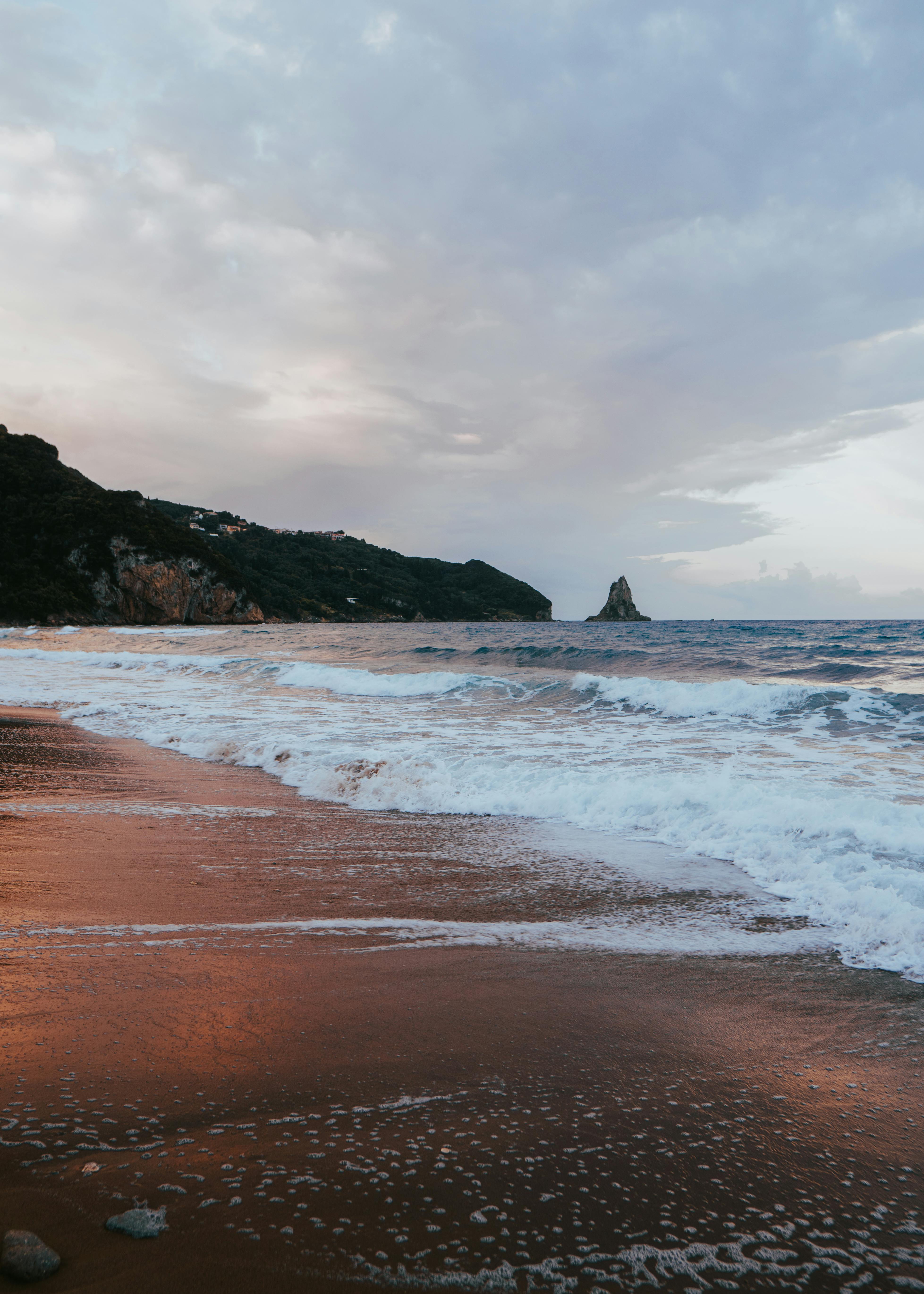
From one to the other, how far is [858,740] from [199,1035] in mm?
11485

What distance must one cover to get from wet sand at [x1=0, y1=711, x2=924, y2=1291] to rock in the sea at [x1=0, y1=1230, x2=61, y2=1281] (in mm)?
48

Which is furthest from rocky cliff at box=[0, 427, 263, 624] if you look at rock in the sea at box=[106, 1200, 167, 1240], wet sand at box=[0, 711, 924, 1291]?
rock in the sea at box=[106, 1200, 167, 1240]

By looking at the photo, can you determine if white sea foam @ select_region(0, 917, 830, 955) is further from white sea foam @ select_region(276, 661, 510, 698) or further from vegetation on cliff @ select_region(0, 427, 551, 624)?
vegetation on cliff @ select_region(0, 427, 551, 624)

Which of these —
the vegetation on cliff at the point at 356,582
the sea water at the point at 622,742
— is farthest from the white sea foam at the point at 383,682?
the vegetation on cliff at the point at 356,582

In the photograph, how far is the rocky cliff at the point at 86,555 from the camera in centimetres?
7412

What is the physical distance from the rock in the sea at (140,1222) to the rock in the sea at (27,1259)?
0.16 meters

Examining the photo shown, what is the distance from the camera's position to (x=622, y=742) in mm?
11070

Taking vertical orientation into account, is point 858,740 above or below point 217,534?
below

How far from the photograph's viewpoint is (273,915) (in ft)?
13.3

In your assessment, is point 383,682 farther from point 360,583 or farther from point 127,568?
point 360,583

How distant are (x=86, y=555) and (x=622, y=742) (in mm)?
86061

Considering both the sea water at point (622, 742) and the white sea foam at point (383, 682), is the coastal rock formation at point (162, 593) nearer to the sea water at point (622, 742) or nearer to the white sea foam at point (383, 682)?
the sea water at point (622, 742)

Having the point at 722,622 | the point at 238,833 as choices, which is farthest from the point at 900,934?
the point at 722,622

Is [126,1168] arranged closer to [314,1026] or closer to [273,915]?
[314,1026]
